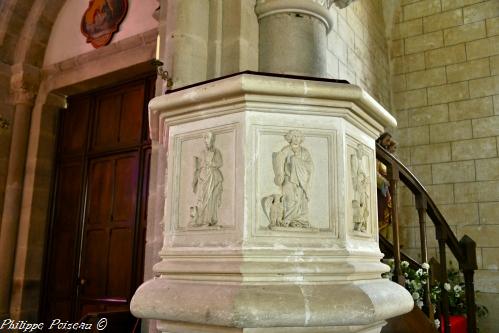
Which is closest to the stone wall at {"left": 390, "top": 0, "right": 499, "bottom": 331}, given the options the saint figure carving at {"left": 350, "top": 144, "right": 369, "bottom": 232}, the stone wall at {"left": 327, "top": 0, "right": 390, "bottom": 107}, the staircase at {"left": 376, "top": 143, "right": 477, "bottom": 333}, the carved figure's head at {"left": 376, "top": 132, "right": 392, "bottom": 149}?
the stone wall at {"left": 327, "top": 0, "right": 390, "bottom": 107}

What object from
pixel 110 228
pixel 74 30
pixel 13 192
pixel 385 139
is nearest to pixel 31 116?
pixel 13 192

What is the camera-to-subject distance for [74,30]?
4469 millimetres

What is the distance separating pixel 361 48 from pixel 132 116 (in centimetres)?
220

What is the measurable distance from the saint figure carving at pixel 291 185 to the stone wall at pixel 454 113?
12.2 feet

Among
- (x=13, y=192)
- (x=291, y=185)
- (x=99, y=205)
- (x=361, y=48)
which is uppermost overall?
(x=361, y=48)

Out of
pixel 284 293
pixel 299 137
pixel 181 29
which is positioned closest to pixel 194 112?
pixel 299 137

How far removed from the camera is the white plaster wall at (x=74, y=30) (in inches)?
156

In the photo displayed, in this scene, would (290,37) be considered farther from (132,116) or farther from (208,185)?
(132,116)

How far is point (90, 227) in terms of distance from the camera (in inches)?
164

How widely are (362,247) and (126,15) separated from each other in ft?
11.0

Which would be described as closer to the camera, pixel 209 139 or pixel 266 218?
pixel 266 218

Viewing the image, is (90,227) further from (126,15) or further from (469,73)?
(469,73)

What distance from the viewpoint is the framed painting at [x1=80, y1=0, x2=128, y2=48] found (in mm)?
4082

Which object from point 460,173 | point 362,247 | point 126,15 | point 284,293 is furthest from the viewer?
point 460,173
